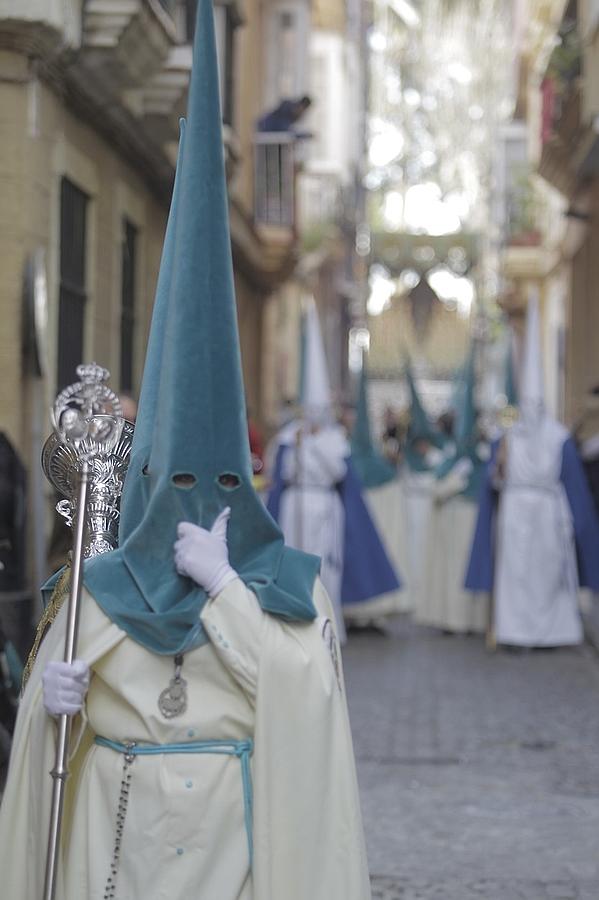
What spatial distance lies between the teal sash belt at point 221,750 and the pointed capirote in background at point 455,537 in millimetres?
10267

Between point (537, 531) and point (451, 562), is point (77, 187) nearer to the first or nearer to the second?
point (537, 531)

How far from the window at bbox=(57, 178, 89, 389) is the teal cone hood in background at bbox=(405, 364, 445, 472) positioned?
5620 millimetres

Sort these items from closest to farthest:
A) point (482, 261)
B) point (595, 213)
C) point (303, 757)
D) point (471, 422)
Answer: point (303, 757), point (471, 422), point (595, 213), point (482, 261)

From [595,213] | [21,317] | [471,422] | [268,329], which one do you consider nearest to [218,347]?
[21,317]

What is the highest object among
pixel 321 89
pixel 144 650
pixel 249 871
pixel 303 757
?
pixel 321 89

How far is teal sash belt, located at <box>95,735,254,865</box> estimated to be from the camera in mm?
3656

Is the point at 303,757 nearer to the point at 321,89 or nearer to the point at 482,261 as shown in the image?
the point at 321,89

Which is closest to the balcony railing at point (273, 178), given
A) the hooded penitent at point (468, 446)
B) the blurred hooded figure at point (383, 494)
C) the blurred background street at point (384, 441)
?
the blurred background street at point (384, 441)

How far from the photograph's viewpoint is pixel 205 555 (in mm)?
3633

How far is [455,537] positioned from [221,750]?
1149cm

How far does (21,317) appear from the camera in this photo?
34.0 feet

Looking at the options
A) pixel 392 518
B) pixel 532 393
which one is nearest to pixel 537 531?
pixel 532 393

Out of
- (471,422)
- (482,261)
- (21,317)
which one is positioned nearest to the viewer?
(21,317)

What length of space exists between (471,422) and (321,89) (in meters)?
23.2
